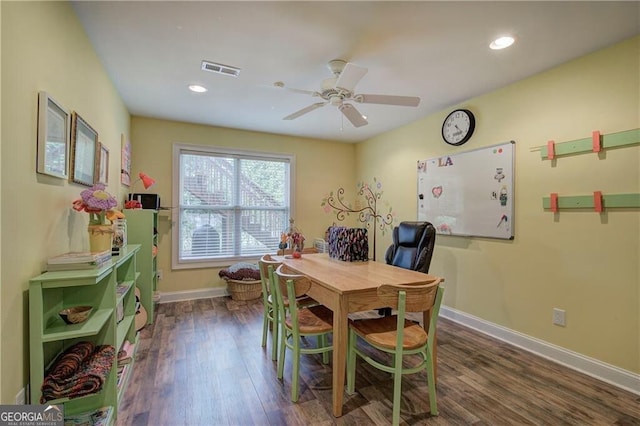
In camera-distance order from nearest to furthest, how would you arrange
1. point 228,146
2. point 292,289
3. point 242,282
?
point 292,289 < point 242,282 < point 228,146

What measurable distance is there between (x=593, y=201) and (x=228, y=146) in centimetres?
410

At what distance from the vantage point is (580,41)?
2129 millimetres

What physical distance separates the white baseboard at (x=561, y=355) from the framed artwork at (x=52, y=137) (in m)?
3.70

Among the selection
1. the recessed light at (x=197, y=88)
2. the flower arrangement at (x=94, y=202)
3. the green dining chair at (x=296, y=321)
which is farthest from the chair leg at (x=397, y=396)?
the recessed light at (x=197, y=88)

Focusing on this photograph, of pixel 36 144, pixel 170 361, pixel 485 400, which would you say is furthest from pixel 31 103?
pixel 485 400

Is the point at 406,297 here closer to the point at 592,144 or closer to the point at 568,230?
the point at 568,230

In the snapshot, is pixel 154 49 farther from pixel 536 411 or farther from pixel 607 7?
pixel 536 411

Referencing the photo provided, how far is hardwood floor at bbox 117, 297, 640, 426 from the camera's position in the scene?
5.89 feet

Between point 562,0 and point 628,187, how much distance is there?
137cm

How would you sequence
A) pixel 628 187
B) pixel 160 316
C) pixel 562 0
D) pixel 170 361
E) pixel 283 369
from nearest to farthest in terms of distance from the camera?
pixel 562 0, pixel 628 187, pixel 283 369, pixel 170 361, pixel 160 316

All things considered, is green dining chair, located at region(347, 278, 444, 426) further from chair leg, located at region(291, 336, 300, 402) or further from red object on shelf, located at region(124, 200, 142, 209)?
red object on shelf, located at region(124, 200, 142, 209)

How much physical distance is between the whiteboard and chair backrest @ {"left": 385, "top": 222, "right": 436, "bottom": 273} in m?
0.55

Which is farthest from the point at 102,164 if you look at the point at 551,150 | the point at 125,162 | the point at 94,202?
the point at 551,150

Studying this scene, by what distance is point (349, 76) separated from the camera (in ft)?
6.98
